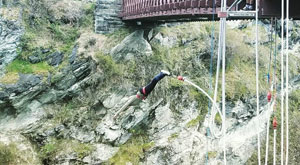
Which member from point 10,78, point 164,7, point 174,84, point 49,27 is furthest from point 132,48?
point 10,78

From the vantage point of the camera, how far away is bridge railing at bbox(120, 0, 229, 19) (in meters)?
8.67

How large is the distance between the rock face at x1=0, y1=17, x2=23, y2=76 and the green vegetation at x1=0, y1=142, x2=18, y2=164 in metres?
3.20

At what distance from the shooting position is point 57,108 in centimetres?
1354

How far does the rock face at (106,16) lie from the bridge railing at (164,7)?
0.54 m

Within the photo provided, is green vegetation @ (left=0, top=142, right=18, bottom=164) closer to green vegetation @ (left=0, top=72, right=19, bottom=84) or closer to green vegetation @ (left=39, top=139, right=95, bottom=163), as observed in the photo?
green vegetation @ (left=39, top=139, right=95, bottom=163)

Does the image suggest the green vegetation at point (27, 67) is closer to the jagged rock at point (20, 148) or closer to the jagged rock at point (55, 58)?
the jagged rock at point (55, 58)

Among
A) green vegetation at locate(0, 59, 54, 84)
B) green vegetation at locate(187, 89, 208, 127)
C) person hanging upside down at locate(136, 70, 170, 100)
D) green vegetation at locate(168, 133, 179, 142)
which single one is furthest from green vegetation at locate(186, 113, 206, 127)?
person hanging upside down at locate(136, 70, 170, 100)

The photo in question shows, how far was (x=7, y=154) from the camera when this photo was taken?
38.3 feet

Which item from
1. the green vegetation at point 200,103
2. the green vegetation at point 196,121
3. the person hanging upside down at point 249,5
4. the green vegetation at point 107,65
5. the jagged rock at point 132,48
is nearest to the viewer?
the person hanging upside down at point 249,5

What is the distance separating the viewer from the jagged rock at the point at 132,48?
15117 mm

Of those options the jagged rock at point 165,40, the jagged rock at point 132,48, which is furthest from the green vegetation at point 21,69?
the jagged rock at point 165,40

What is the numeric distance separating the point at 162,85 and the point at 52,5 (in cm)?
701

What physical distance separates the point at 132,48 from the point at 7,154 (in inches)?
299

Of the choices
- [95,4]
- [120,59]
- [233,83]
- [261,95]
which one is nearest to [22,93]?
[120,59]
